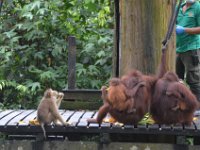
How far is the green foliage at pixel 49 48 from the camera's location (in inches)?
333

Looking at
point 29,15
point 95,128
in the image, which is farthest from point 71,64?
point 95,128

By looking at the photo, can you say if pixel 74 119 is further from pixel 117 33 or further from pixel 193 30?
pixel 193 30

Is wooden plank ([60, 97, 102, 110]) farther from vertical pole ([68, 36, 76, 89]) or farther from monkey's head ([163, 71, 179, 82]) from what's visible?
monkey's head ([163, 71, 179, 82])

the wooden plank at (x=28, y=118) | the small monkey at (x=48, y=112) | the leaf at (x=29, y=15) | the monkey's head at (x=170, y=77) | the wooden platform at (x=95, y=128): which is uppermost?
the leaf at (x=29, y=15)

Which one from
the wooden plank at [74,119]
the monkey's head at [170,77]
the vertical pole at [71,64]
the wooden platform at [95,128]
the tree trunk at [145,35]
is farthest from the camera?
the vertical pole at [71,64]

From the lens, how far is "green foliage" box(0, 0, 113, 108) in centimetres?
847

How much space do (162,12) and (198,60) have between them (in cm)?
105

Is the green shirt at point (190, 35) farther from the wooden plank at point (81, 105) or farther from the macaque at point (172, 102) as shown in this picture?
the macaque at point (172, 102)

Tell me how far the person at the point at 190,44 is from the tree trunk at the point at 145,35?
28.0 inches

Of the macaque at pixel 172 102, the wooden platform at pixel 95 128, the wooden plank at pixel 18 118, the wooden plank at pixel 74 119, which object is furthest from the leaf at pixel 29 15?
the macaque at pixel 172 102

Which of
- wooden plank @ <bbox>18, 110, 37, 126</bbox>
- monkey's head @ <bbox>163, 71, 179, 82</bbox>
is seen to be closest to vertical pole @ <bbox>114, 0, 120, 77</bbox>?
wooden plank @ <bbox>18, 110, 37, 126</bbox>

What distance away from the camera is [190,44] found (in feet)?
20.3

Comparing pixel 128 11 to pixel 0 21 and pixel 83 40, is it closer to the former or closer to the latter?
pixel 83 40

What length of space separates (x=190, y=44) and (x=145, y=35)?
1.05 m
